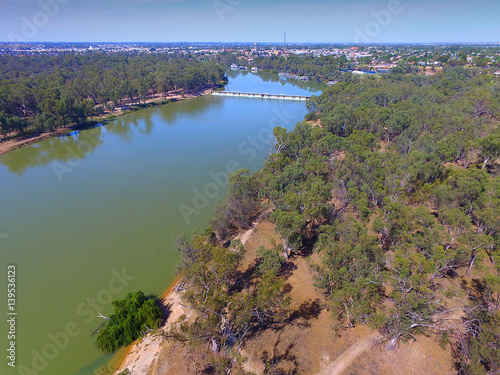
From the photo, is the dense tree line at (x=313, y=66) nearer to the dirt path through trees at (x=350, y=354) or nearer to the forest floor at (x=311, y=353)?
the forest floor at (x=311, y=353)

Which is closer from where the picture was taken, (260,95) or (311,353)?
(311,353)

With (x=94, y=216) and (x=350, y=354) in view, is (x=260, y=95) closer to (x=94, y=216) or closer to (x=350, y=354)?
(x=94, y=216)

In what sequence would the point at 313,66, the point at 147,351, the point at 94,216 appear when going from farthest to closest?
the point at 313,66
the point at 94,216
the point at 147,351

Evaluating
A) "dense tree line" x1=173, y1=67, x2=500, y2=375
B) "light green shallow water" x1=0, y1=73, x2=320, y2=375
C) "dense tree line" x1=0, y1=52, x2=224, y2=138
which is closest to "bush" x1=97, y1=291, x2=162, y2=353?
"light green shallow water" x1=0, y1=73, x2=320, y2=375

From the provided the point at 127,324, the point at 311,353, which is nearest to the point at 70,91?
the point at 127,324

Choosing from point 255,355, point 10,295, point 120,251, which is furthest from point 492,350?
point 10,295

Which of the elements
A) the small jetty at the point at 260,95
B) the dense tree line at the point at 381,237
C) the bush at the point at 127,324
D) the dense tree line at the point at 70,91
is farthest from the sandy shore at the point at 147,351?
the small jetty at the point at 260,95
